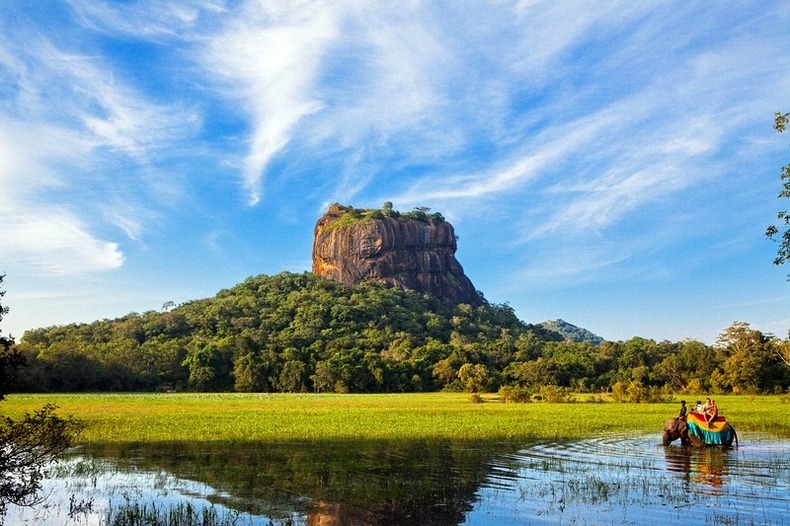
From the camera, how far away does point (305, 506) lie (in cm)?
1295

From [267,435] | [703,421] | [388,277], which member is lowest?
[267,435]

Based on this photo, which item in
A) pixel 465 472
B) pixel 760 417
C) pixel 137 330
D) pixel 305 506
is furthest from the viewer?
pixel 137 330

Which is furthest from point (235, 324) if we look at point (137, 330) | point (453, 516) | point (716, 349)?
point (453, 516)

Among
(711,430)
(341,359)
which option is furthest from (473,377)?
(711,430)

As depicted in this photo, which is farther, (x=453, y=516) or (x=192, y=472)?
(x=192, y=472)

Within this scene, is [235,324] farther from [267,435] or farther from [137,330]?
[267,435]

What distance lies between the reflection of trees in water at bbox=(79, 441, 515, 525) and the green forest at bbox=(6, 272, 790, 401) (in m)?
38.9

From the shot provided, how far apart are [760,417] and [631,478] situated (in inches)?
990

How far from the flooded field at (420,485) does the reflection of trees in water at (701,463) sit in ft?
0.14

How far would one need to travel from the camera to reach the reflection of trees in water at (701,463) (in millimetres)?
15984

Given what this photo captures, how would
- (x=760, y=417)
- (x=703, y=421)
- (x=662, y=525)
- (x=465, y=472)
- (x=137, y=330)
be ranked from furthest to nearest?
(x=137, y=330)
(x=760, y=417)
(x=703, y=421)
(x=465, y=472)
(x=662, y=525)

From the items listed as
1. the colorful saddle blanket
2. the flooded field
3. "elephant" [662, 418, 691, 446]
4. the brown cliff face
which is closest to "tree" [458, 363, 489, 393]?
"elephant" [662, 418, 691, 446]

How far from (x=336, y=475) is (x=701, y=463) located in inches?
445

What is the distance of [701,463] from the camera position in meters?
18.8
